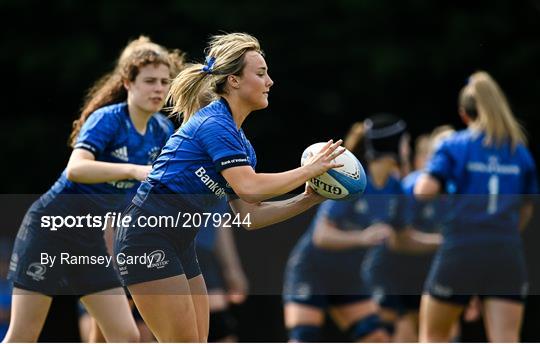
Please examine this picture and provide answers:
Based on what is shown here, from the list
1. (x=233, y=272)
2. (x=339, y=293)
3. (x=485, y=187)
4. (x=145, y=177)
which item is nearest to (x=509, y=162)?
(x=485, y=187)

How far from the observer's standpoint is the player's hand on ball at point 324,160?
5285 millimetres

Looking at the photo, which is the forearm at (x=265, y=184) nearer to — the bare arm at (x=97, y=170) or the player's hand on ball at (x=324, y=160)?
the player's hand on ball at (x=324, y=160)

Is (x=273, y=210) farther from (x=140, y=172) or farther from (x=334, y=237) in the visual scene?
(x=334, y=237)

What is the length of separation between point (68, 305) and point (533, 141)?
18.6ft

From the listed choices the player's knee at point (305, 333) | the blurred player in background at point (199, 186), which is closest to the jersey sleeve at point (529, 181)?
the player's knee at point (305, 333)

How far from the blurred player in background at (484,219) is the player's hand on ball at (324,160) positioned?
2.52 m

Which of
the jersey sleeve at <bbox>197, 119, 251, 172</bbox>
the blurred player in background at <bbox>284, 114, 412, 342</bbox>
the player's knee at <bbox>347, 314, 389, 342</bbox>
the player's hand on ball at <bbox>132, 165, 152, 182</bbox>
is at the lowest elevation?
the player's knee at <bbox>347, 314, 389, 342</bbox>

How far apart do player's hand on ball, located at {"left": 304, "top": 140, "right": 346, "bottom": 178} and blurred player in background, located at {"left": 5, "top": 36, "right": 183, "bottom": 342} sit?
1.35 metres

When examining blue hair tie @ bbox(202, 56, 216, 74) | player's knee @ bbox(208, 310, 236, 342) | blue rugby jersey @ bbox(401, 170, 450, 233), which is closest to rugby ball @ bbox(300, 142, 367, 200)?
blue hair tie @ bbox(202, 56, 216, 74)

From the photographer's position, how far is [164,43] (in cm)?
1345

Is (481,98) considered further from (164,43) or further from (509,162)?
(164,43)

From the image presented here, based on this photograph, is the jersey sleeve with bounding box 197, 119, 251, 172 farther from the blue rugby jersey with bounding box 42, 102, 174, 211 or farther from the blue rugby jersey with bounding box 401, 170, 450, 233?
the blue rugby jersey with bounding box 401, 170, 450, 233

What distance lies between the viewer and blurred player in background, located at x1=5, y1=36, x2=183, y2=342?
6414 mm

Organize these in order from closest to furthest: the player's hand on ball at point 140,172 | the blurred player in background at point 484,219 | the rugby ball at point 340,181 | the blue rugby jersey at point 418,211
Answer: the rugby ball at point 340,181, the player's hand on ball at point 140,172, the blurred player in background at point 484,219, the blue rugby jersey at point 418,211
